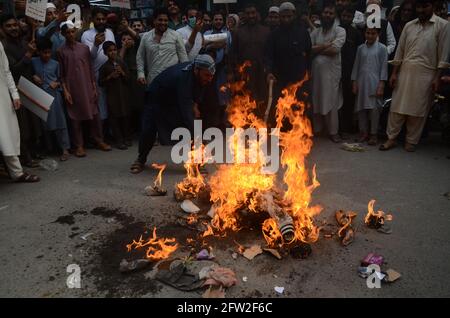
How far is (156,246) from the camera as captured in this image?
4.04 meters

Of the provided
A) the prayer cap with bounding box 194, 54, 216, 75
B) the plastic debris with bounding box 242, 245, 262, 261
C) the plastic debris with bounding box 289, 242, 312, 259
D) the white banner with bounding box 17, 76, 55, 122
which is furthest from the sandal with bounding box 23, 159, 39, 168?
the plastic debris with bounding box 289, 242, 312, 259

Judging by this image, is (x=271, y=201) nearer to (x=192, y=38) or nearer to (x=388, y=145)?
(x=388, y=145)

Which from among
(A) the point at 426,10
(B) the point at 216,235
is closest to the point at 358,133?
(A) the point at 426,10

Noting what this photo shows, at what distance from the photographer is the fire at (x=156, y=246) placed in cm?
380

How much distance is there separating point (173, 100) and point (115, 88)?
2.09 meters

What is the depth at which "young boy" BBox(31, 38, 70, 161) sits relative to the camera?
678cm

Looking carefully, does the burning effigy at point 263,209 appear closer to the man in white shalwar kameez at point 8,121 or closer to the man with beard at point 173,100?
the man with beard at point 173,100

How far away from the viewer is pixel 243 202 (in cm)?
434

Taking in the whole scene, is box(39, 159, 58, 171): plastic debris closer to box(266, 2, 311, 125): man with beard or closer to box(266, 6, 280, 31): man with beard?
box(266, 2, 311, 125): man with beard

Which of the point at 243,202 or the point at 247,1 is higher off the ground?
the point at 247,1

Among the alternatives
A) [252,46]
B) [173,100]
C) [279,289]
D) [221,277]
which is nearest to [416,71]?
[252,46]
